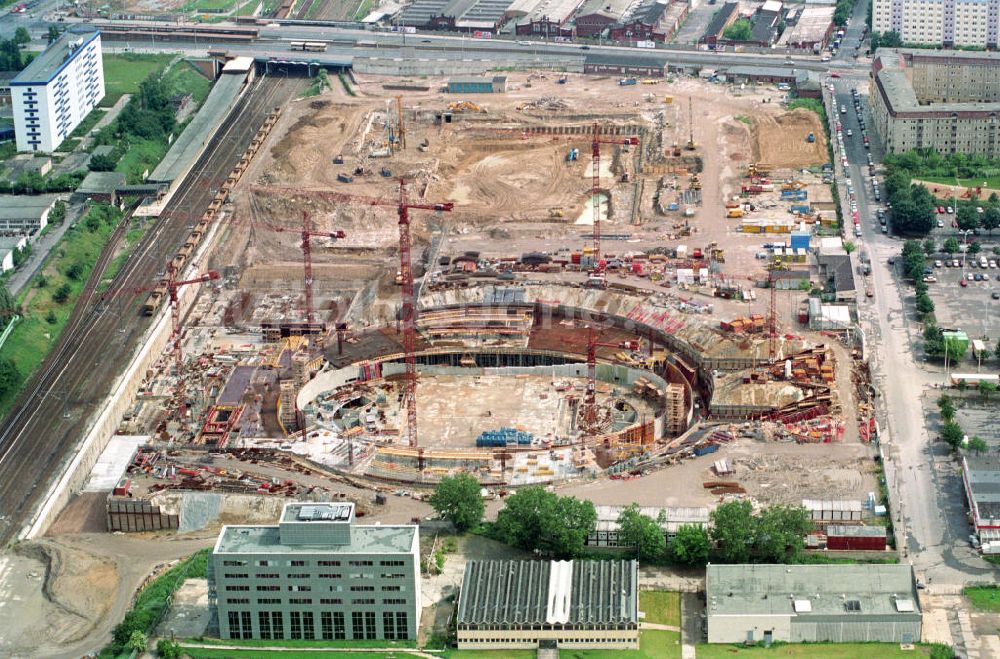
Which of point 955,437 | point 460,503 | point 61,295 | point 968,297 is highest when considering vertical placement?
point 968,297

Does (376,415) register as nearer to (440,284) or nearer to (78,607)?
(440,284)

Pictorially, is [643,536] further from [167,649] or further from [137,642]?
[137,642]

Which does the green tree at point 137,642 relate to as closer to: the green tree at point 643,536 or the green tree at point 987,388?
the green tree at point 643,536

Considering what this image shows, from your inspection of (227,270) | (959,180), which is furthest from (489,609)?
(959,180)

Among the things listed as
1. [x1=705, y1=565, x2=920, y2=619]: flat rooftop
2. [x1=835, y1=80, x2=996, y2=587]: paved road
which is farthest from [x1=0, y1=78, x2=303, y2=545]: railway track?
[x1=835, y1=80, x2=996, y2=587]: paved road

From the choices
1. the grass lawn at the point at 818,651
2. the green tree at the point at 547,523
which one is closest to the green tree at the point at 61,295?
the green tree at the point at 547,523

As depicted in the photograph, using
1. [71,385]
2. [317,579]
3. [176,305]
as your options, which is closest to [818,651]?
[317,579]

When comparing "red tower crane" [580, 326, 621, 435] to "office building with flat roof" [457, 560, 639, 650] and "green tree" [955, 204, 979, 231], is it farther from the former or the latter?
"green tree" [955, 204, 979, 231]

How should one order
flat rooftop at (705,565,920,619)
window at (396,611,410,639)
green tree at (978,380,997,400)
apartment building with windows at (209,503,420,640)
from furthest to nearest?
green tree at (978,380,997,400)
window at (396,611,410,639)
apartment building with windows at (209,503,420,640)
flat rooftop at (705,565,920,619)
